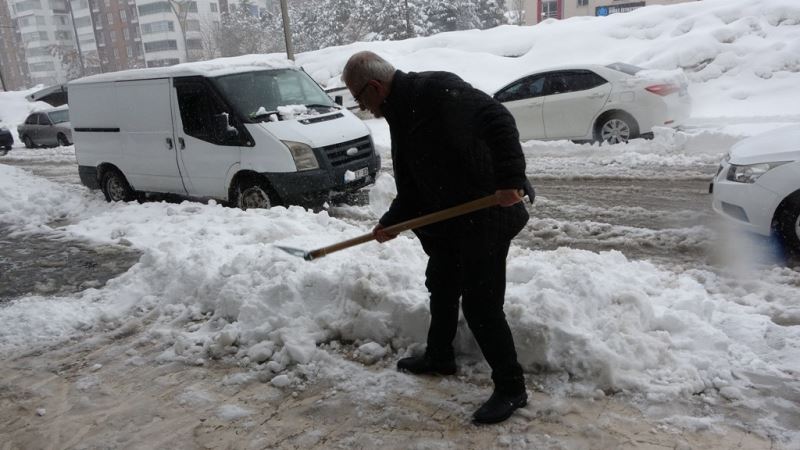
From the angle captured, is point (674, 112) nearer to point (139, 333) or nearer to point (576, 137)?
point (576, 137)

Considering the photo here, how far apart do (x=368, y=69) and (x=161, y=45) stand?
72.3 meters

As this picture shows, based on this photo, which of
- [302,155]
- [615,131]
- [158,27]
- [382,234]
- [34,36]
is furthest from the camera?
[34,36]

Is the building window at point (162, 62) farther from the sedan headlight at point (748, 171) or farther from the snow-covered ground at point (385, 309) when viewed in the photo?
the sedan headlight at point (748, 171)

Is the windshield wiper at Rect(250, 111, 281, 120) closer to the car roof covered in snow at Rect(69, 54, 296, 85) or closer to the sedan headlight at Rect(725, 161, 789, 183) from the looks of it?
the car roof covered in snow at Rect(69, 54, 296, 85)

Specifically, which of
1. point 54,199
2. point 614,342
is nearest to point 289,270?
point 614,342

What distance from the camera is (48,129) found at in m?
20.5

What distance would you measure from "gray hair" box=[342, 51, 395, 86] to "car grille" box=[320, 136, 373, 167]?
4451 millimetres

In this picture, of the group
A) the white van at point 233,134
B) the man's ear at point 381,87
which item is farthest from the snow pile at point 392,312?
the white van at point 233,134

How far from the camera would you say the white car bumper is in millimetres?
4801

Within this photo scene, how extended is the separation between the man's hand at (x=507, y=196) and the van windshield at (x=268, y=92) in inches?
208

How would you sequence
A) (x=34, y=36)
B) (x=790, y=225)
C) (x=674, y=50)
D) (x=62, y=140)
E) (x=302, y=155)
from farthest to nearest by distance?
1. (x=34, y=36)
2. (x=62, y=140)
3. (x=674, y=50)
4. (x=302, y=155)
5. (x=790, y=225)

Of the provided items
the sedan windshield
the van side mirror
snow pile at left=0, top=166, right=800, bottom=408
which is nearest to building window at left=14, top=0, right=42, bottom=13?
the sedan windshield

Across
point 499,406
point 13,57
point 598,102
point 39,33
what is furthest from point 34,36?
point 499,406

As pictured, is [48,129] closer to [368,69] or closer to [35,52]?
[368,69]
